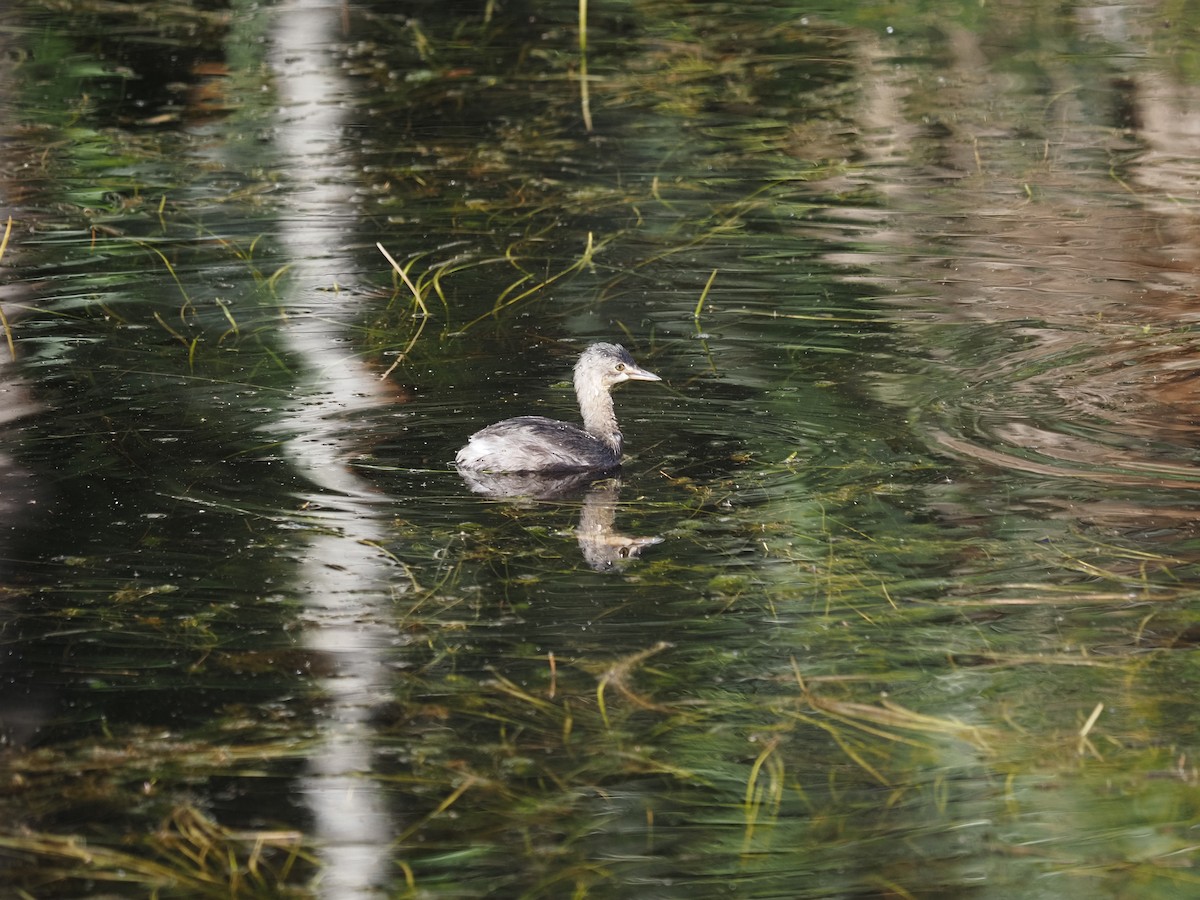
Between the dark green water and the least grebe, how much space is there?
127 millimetres

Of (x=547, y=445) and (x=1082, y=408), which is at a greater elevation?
(x=547, y=445)

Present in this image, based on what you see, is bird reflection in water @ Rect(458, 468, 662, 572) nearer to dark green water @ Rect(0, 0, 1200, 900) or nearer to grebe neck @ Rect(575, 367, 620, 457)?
dark green water @ Rect(0, 0, 1200, 900)

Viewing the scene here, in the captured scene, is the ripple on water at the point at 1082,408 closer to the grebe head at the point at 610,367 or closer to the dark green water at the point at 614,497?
the dark green water at the point at 614,497

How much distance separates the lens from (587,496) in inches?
262

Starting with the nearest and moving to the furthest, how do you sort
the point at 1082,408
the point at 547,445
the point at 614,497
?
the point at 614,497
the point at 547,445
the point at 1082,408

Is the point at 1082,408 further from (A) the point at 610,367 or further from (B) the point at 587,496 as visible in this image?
(B) the point at 587,496

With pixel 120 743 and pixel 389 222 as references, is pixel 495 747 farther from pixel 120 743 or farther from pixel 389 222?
pixel 389 222

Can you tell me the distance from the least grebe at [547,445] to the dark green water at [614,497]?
0.13 meters

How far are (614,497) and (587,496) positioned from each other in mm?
105

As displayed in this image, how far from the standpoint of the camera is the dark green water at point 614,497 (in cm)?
457

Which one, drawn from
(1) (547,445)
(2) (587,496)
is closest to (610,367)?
(1) (547,445)

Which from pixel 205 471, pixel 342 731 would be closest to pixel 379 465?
pixel 205 471

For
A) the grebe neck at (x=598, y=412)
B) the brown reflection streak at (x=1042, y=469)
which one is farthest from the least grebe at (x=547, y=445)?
the brown reflection streak at (x=1042, y=469)

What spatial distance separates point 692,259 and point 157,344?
9.17 ft
